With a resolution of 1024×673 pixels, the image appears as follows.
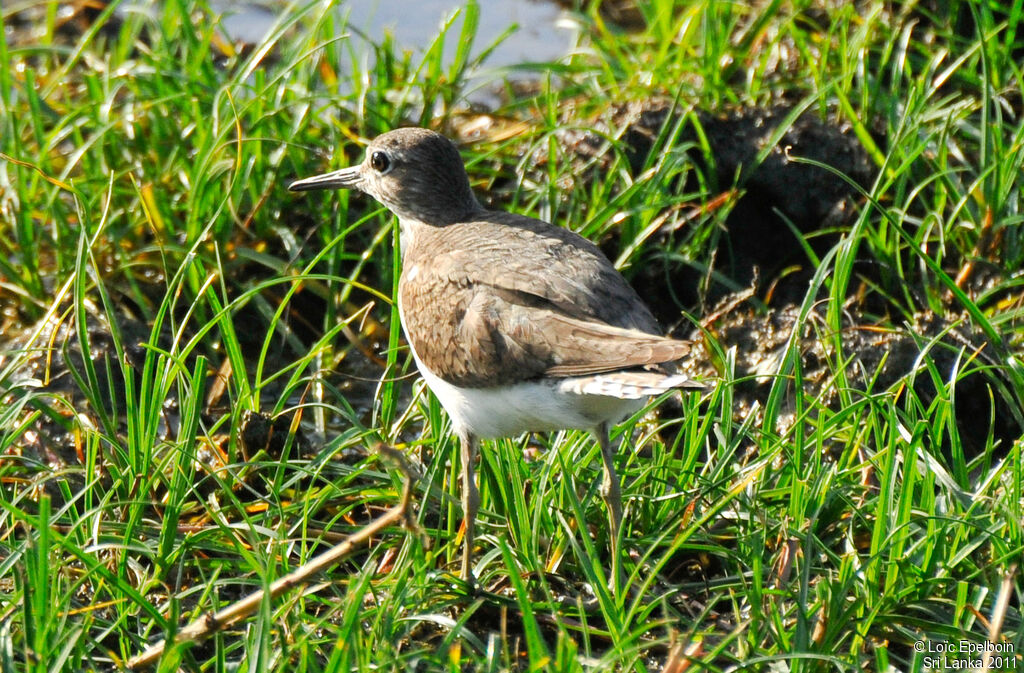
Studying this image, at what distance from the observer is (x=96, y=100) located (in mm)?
6457

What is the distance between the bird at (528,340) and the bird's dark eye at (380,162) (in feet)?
2.28

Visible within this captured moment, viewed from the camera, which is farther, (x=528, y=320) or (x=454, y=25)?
(x=454, y=25)

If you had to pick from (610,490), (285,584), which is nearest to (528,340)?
(610,490)

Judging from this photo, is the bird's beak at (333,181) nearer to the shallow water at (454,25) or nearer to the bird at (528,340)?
the bird at (528,340)

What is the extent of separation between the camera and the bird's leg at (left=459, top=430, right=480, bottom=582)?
430 centimetres

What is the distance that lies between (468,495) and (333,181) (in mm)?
1973

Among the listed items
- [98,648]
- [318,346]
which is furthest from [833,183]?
[98,648]

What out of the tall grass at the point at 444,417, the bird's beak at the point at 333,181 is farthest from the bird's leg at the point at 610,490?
the bird's beak at the point at 333,181

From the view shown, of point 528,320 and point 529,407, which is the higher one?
point 528,320

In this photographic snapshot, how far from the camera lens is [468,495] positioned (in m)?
4.39

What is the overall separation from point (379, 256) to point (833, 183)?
7.61 ft

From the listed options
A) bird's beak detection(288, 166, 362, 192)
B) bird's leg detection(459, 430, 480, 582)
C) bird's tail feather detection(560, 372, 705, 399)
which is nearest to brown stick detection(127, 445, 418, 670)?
bird's tail feather detection(560, 372, 705, 399)

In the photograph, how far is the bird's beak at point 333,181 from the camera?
18.6ft

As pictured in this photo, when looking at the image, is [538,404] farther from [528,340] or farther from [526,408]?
[528,340]
